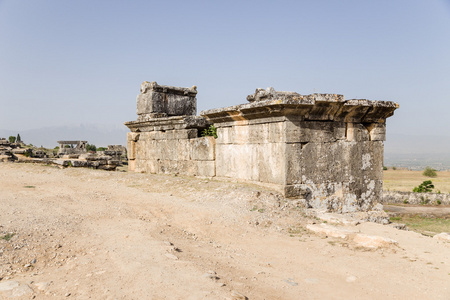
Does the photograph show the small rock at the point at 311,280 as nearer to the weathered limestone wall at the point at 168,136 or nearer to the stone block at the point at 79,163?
the weathered limestone wall at the point at 168,136

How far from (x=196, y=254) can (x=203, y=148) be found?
16.7 feet

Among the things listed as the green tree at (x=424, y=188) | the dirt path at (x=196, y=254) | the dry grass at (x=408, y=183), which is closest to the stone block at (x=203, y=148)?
the dirt path at (x=196, y=254)

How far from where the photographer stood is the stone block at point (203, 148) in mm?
8414

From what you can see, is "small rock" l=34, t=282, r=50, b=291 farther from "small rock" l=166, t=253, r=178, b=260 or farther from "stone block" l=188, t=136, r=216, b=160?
"stone block" l=188, t=136, r=216, b=160

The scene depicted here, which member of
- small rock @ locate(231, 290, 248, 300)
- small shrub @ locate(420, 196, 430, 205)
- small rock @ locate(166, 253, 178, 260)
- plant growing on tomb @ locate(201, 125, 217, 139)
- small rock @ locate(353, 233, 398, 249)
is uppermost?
plant growing on tomb @ locate(201, 125, 217, 139)

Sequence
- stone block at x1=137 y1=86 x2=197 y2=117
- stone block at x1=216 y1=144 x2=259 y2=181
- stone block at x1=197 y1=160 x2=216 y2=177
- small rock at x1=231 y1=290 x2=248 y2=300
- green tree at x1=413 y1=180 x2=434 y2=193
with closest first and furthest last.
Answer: small rock at x1=231 y1=290 x2=248 y2=300, stone block at x1=216 y1=144 x2=259 y2=181, stone block at x1=197 y1=160 x2=216 y2=177, stone block at x1=137 y1=86 x2=197 y2=117, green tree at x1=413 y1=180 x2=434 y2=193

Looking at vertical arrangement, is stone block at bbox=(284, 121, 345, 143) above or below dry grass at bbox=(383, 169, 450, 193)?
above

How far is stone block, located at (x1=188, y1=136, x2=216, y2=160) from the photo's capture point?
8.41m

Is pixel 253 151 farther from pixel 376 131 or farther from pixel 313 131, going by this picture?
pixel 376 131

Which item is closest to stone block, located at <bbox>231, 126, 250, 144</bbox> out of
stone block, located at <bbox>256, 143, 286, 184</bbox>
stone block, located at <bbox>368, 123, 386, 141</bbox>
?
stone block, located at <bbox>256, 143, 286, 184</bbox>

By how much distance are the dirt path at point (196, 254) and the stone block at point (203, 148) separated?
2.23 meters

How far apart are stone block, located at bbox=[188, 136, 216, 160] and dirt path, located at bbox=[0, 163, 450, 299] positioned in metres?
2.23

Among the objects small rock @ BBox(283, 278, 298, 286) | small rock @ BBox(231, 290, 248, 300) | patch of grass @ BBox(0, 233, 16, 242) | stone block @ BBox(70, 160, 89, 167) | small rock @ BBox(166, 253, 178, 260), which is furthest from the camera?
stone block @ BBox(70, 160, 89, 167)

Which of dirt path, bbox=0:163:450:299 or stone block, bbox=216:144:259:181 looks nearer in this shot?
dirt path, bbox=0:163:450:299
